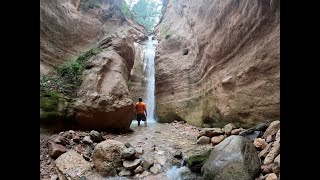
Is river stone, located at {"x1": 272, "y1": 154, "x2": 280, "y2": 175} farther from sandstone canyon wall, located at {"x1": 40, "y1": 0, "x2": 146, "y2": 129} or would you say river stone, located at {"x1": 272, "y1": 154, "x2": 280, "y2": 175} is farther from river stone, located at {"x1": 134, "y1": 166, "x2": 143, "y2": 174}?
sandstone canyon wall, located at {"x1": 40, "y1": 0, "x2": 146, "y2": 129}

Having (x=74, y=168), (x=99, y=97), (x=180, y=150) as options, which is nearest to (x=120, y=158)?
(x=74, y=168)

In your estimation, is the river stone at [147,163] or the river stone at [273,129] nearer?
the river stone at [273,129]

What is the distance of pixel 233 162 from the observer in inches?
201

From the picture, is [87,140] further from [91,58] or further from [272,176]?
[272,176]

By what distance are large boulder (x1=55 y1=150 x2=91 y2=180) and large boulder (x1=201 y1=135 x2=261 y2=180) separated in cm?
283

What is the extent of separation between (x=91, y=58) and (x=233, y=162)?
6816mm

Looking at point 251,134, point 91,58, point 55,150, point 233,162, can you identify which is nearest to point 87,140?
point 55,150

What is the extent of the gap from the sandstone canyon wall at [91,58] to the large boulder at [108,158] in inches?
79.3

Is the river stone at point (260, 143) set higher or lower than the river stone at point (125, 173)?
higher

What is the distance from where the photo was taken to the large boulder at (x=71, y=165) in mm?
5625

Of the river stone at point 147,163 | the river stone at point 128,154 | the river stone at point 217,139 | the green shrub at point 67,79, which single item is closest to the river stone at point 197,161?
the river stone at point 147,163

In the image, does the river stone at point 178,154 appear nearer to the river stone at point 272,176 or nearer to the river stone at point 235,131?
the river stone at point 235,131

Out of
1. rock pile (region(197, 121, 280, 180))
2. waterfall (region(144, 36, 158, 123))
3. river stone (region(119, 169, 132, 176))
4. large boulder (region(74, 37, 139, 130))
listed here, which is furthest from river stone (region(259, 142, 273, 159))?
waterfall (region(144, 36, 158, 123))
